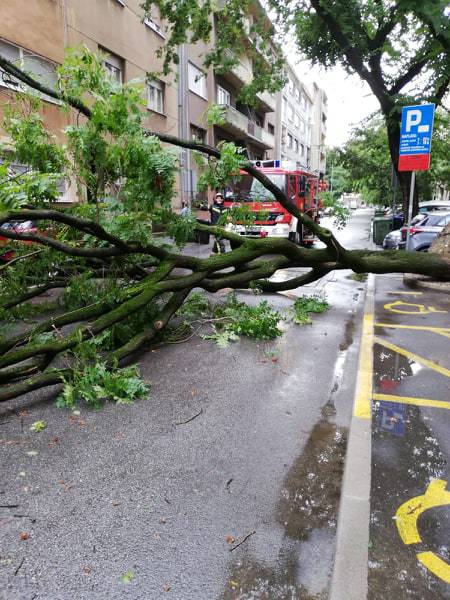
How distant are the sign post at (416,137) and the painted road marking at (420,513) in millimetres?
8481

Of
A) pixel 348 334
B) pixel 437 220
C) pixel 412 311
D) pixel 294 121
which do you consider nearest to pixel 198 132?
pixel 437 220

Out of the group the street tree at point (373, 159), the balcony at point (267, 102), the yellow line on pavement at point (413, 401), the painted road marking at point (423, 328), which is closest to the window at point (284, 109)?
the balcony at point (267, 102)

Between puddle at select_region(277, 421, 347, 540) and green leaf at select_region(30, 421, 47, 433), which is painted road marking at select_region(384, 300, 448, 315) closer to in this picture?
puddle at select_region(277, 421, 347, 540)

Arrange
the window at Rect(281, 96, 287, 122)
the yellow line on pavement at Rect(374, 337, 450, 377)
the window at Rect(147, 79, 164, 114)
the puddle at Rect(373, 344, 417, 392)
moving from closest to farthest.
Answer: the puddle at Rect(373, 344, 417, 392), the yellow line on pavement at Rect(374, 337, 450, 377), the window at Rect(147, 79, 164, 114), the window at Rect(281, 96, 287, 122)

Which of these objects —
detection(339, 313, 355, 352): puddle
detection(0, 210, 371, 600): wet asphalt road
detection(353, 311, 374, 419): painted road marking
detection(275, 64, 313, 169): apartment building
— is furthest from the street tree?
detection(0, 210, 371, 600): wet asphalt road

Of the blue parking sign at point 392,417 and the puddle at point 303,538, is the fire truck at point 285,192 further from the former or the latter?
the puddle at point 303,538

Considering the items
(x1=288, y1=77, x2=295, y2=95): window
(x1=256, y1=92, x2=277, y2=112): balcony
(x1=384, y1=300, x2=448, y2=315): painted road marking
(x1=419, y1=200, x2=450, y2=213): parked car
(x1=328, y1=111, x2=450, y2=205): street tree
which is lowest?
(x1=384, y1=300, x2=448, y2=315): painted road marking

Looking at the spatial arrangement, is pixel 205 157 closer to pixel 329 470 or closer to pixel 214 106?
pixel 214 106

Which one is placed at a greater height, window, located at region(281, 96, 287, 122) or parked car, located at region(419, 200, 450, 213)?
window, located at region(281, 96, 287, 122)

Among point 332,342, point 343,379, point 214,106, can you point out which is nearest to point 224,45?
point 214,106

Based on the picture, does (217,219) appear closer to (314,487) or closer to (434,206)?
(314,487)

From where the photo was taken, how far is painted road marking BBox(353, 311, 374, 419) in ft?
13.9

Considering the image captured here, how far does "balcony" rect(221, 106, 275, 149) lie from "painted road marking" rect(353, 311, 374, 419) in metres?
19.8

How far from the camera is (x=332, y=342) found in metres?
6.36
